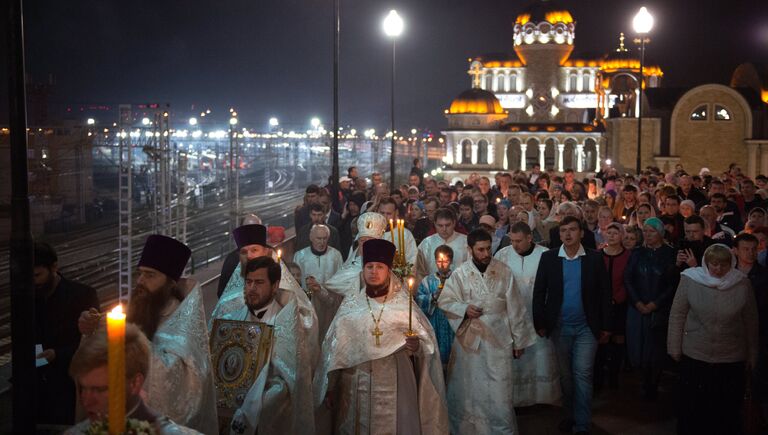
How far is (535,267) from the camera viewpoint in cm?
929

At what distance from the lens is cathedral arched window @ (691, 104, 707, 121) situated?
2207 inches

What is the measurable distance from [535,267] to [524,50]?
7734 centimetres

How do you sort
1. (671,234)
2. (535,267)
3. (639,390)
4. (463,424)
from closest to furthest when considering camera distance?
1. (463,424)
2. (535,267)
3. (639,390)
4. (671,234)

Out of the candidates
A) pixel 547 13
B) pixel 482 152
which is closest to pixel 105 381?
pixel 482 152

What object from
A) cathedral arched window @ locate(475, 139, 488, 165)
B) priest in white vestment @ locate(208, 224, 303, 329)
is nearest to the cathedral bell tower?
cathedral arched window @ locate(475, 139, 488, 165)

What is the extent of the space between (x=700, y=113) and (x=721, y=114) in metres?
1.21

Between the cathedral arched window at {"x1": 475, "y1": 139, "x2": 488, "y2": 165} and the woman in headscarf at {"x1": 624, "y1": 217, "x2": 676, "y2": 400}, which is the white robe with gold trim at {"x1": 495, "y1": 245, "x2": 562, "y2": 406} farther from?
the cathedral arched window at {"x1": 475, "y1": 139, "x2": 488, "y2": 165}

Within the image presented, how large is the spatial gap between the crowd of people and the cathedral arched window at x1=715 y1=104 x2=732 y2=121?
48.0 meters

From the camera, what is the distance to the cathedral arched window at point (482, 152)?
2908 inches

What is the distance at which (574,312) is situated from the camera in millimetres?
8492

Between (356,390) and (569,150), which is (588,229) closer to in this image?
(356,390)

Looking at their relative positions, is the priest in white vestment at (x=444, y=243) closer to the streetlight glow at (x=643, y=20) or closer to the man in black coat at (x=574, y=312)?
the man in black coat at (x=574, y=312)

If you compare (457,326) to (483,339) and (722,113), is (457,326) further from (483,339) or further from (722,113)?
A: (722,113)

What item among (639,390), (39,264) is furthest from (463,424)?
(39,264)
